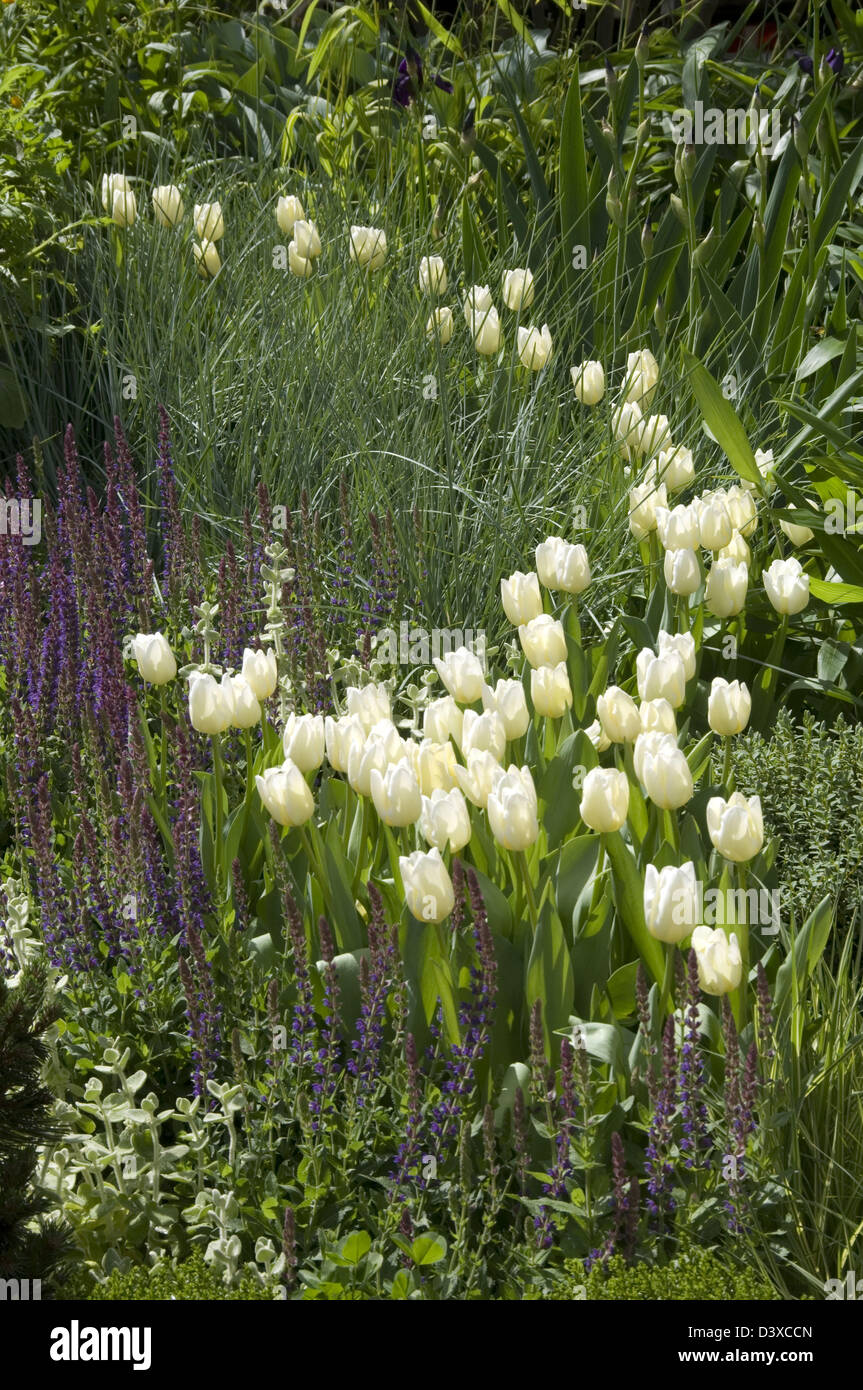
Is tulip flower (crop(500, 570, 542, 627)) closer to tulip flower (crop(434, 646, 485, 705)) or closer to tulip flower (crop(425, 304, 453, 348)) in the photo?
tulip flower (crop(434, 646, 485, 705))

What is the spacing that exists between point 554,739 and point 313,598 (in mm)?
949

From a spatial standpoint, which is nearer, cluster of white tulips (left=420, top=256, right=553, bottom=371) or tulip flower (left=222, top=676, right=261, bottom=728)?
tulip flower (left=222, top=676, right=261, bottom=728)

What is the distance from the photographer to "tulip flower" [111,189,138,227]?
15.2 ft

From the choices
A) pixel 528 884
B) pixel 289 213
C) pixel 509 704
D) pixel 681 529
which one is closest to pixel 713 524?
pixel 681 529

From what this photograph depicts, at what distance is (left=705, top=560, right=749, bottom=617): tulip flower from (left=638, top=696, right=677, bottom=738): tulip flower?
55 cm

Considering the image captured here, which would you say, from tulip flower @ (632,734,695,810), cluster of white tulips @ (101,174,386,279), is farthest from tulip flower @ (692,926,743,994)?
cluster of white tulips @ (101,174,386,279)

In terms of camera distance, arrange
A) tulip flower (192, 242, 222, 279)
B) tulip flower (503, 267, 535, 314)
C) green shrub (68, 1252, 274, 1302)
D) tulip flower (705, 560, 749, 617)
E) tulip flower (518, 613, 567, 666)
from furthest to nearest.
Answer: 1. tulip flower (192, 242, 222, 279)
2. tulip flower (503, 267, 535, 314)
3. tulip flower (705, 560, 749, 617)
4. tulip flower (518, 613, 567, 666)
5. green shrub (68, 1252, 274, 1302)

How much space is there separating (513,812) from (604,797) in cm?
16

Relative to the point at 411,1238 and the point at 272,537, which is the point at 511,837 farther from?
the point at 272,537

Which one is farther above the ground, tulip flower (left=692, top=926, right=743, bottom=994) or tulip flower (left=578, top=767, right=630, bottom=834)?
tulip flower (left=578, top=767, right=630, bottom=834)

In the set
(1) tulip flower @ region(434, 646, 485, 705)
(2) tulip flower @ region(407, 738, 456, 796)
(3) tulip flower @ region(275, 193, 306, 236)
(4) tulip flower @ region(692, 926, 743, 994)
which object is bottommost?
(4) tulip flower @ region(692, 926, 743, 994)

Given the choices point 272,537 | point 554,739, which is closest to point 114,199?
point 272,537

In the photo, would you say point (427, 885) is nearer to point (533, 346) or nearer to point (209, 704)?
point (209, 704)

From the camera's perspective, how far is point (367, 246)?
4.44 m
